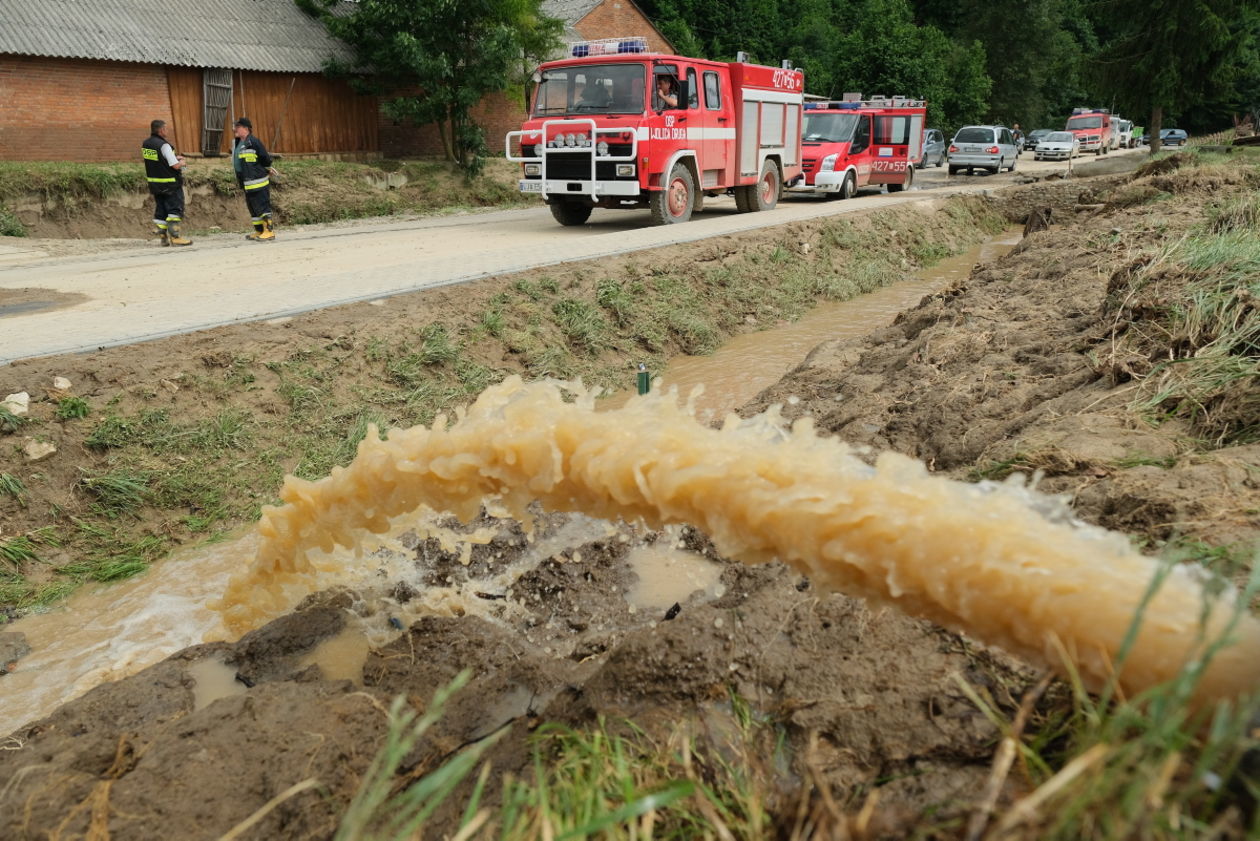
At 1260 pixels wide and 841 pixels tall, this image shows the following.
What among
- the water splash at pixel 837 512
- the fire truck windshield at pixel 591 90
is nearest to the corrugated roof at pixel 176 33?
the fire truck windshield at pixel 591 90

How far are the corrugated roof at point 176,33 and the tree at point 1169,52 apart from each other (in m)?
24.7

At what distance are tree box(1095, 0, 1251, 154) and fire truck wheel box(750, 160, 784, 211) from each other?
Answer: 17107mm

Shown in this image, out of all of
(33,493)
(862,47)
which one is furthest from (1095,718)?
(862,47)

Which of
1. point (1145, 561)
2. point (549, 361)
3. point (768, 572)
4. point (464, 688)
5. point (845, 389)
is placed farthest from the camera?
point (549, 361)

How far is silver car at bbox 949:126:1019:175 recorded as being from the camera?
3108 cm

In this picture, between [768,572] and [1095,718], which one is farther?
[768,572]

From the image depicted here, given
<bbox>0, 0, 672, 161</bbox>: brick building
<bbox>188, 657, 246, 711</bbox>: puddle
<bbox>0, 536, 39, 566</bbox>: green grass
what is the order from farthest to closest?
<bbox>0, 0, 672, 161</bbox>: brick building → <bbox>0, 536, 39, 566</bbox>: green grass → <bbox>188, 657, 246, 711</bbox>: puddle

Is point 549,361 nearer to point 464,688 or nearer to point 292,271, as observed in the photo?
point 292,271

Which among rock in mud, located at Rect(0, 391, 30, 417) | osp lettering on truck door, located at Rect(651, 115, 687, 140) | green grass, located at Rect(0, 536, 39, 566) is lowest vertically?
green grass, located at Rect(0, 536, 39, 566)

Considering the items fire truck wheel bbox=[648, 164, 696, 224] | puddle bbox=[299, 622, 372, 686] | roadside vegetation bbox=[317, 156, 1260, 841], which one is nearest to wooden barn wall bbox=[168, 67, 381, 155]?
fire truck wheel bbox=[648, 164, 696, 224]

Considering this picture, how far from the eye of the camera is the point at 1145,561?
7.01ft

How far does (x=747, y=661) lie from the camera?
3.31 metres

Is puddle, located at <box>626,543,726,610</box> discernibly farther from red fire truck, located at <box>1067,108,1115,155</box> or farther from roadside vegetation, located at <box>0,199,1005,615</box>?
red fire truck, located at <box>1067,108,1115,155</box>

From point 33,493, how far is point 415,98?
18.1 meters
